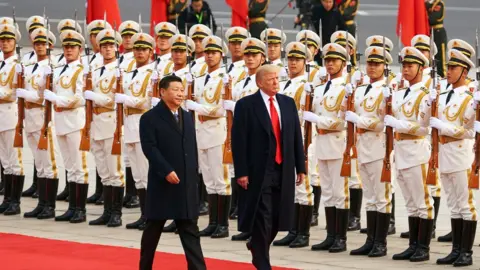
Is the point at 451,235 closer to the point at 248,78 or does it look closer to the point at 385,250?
the point at 385,250

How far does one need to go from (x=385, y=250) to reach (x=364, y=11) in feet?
69.8

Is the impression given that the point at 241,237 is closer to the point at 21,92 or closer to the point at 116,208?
the point at 116,208

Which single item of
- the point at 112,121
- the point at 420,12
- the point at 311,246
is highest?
the point at 420,12

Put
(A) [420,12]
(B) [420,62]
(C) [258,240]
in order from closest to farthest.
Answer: (C) [258,240]
(B) [420,62]
(A) [420,12]

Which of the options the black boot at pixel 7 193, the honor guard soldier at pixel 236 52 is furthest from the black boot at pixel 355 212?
the black boot at pixel 7 193

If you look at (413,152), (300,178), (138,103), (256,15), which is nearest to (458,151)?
(413,152)

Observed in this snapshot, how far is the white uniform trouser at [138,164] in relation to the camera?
1834 centimetres

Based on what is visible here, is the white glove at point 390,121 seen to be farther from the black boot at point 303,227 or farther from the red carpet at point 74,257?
the red carpet at point 74,257

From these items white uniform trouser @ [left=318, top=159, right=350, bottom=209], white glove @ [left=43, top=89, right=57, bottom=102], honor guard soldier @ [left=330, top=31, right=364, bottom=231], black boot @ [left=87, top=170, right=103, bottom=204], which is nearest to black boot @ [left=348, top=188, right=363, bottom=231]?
honor guard soldier @ [left=330, top=31, right=364, bottom=231]

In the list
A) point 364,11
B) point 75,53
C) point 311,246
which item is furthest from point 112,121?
point 364,11

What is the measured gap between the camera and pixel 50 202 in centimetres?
1922

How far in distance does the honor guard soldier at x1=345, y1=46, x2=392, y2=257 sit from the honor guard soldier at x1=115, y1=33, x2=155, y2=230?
108 inches

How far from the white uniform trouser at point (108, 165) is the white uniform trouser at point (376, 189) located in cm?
327

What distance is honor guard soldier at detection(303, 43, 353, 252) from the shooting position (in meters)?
16.7
